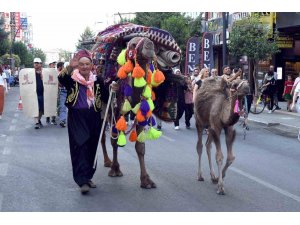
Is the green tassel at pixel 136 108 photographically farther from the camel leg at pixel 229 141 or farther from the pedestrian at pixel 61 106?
the pedestrian at pixel 61 106

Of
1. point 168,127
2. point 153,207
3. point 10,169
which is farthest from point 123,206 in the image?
point 168,127

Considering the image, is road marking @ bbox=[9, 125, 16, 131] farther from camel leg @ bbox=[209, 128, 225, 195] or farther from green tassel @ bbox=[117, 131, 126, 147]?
camel leg @ bbox=[209, 128, 225, 195]

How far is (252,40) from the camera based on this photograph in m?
22.4

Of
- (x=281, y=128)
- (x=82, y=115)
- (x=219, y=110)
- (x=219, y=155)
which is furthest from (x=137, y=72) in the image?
(x=281, y=128)

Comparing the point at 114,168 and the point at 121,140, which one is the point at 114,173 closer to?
the point at 114,168

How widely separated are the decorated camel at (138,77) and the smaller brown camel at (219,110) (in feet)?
1.54

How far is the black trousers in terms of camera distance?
6.85 metres

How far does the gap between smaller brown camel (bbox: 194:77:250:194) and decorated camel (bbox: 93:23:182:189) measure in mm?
469

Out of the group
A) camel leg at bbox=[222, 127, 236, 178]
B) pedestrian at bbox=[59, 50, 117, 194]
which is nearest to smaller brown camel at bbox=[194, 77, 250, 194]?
camel leg at bbox=[222, 127, 236, 178]

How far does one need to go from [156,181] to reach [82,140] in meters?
1.38

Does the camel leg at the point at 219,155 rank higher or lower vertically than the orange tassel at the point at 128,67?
lower

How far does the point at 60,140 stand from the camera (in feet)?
39.5

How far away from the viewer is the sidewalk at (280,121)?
49.5ft

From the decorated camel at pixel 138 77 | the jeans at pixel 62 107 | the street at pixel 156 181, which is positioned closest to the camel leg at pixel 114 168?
the decorated camel at pixel 138 77
